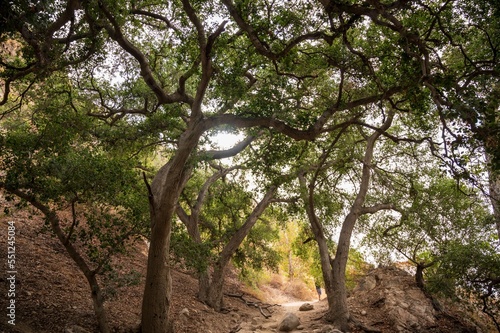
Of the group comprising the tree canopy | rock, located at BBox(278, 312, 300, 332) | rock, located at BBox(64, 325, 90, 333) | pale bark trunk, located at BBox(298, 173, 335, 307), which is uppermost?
the tree canopy

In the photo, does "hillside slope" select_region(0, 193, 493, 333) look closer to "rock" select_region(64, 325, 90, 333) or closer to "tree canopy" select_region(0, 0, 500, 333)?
Answer: "rock" select_region(64, 325, 90, 333)

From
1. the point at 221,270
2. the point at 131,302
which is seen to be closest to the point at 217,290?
the point at 221,270

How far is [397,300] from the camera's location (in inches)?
454

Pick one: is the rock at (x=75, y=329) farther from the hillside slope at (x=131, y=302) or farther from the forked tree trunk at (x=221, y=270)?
the forked tree trunk at (x=221, y=270)

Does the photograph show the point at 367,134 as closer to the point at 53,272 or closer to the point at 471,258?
the point at 471,258

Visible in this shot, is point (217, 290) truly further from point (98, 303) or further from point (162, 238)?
point (162, 238)

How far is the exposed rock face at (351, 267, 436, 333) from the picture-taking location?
1048 cm

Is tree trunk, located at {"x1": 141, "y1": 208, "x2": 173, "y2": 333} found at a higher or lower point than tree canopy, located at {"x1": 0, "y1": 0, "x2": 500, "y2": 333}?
lower

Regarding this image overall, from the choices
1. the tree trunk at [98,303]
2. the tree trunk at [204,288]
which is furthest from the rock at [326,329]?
the tree trunk at [98,303]

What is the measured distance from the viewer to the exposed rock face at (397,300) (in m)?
10.5

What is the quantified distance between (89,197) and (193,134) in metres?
2.19

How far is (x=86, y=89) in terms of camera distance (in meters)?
8.77

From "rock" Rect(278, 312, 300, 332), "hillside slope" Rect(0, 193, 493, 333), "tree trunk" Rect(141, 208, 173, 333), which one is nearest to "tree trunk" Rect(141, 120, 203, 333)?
"tree trunk" Rect(141, 208, 173, 333)

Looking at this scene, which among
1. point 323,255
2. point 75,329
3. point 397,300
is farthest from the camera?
point 397,300
